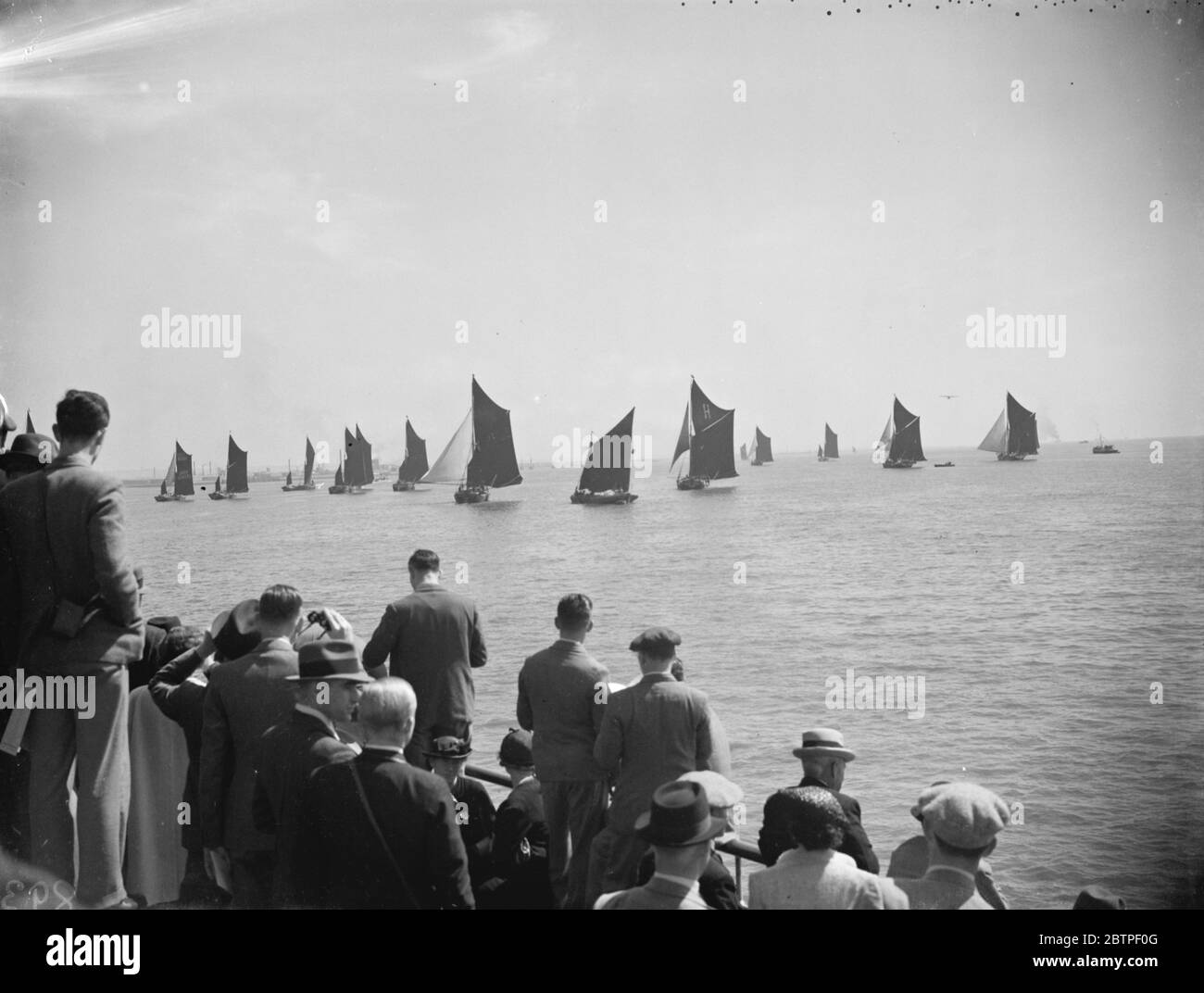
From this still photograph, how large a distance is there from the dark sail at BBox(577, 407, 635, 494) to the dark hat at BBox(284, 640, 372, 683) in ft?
187

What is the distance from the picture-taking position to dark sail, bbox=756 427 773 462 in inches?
5656

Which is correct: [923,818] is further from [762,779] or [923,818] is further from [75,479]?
[762,779]

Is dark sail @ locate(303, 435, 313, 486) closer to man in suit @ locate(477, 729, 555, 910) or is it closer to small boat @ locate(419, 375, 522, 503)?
small boat @ locate(419, 375, 522, 503)

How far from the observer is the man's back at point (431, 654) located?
540 centimetres

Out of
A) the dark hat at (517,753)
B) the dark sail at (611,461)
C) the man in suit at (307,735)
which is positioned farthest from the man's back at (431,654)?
the dark sail at (611,461)

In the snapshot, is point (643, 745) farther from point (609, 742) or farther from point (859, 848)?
point (859, 848)

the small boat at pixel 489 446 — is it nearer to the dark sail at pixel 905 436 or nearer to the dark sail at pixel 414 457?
the dark sail at pixel 414 457

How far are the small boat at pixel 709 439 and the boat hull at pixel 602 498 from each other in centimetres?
566

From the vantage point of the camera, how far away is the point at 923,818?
3.50m

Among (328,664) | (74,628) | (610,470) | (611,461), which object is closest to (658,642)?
(328,664)

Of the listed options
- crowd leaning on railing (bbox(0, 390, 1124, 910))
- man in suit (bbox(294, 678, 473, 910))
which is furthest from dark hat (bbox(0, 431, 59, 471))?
man in suit (bbox(294, 678, 473, 910))

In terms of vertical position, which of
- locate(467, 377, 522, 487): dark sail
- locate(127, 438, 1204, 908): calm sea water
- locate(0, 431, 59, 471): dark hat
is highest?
locate(467, 377, 522, 487): dark sail

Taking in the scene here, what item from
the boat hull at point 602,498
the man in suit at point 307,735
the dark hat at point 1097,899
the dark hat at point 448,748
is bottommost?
the boat hull at point 602,498
